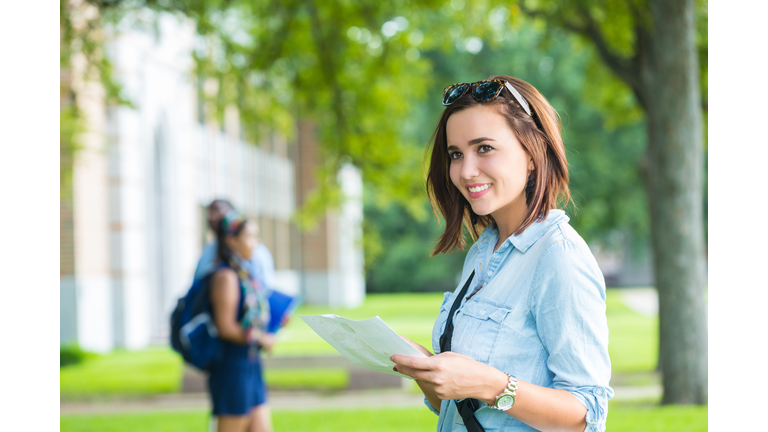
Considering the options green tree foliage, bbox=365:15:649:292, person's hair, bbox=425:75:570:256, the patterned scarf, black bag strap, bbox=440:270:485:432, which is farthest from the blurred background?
green tree foliage, bbox=365:15:649:292

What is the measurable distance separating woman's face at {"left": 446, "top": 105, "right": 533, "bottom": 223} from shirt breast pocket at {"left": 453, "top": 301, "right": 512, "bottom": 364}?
0.85ft

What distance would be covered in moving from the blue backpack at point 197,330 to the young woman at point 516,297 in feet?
9.66

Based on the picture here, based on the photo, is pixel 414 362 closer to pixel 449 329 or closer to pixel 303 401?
pixel 449 329

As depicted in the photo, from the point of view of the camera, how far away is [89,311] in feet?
44.9

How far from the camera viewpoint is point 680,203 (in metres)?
7.46

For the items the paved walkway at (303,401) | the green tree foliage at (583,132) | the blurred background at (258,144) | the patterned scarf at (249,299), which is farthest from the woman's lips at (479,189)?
the green tree foliage at (583,132)

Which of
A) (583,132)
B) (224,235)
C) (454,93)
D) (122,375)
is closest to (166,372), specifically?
(122,375)

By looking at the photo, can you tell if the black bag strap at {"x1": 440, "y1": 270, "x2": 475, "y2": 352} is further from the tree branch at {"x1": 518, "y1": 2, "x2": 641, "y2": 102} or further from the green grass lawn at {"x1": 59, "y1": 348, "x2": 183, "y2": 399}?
the green grass lawn at {"x1": 59, "y1": 348, "x2": 183, "y2": 399}

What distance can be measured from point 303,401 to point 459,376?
8653 millimetres

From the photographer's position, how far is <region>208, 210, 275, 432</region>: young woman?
4590 mm

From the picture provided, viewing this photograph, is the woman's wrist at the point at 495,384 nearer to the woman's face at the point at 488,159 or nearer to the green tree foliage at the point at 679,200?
the woman's face at the point at 488,159

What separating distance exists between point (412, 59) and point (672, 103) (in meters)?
4.09

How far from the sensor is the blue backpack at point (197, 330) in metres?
4.64
